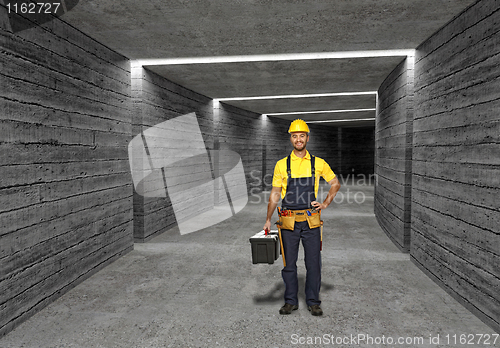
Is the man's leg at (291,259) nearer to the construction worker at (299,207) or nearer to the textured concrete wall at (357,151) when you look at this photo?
the construction worker at (299,207)

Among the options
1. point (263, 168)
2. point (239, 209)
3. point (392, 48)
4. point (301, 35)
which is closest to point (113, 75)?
point (301, 35)

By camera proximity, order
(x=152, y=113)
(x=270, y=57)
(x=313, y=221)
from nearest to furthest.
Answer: (x=313, y=221) < (x=270, y=57) < (x=152, y=113)

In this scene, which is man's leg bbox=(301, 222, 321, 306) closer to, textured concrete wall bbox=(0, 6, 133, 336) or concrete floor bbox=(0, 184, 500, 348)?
concrete floor bbox=(0, 184, 500, 348)

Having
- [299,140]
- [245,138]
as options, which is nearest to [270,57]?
[299,140]

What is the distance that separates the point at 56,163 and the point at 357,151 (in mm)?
21215

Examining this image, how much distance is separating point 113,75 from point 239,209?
593cm

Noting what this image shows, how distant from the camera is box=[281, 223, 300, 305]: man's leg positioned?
11.3ft

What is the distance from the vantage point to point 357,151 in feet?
75.2

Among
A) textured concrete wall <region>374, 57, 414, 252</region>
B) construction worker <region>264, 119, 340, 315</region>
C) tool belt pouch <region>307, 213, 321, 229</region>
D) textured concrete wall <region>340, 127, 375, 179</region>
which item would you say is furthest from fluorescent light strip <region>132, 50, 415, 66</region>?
textured concrete wall <region>340, 127, 375, 179</region>

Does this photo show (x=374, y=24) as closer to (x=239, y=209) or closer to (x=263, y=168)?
(x=239, y=209)

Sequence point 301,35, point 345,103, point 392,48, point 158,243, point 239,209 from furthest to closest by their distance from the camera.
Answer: point 345,103 < point 239,209 < point 158,243 < point 392,48 < point 301,35

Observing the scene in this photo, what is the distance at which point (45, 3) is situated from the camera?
12.3ft

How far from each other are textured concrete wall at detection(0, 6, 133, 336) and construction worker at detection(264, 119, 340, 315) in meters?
2.57

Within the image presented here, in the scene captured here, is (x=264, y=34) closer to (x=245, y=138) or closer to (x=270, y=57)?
(x=270, y=57)
